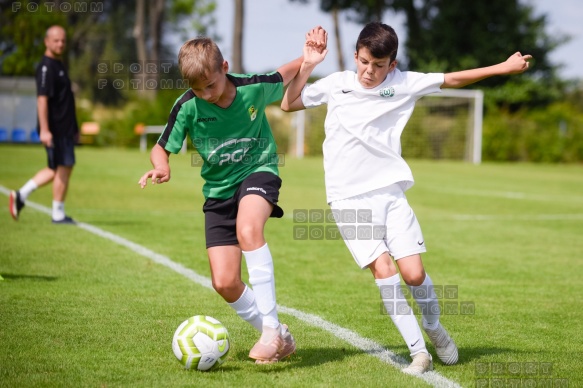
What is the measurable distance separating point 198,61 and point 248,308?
1.45 m

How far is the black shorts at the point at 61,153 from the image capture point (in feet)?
35.2

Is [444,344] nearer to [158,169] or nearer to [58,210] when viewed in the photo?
[158,169]

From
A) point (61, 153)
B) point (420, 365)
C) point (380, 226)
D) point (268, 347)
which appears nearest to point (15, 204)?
point (61, 153)

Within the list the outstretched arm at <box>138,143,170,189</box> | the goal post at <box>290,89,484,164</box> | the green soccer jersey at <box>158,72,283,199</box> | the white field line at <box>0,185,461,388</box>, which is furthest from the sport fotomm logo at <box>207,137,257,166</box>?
the goal post at <box>290,89,484,164</box>

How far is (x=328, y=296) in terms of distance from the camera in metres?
6.79

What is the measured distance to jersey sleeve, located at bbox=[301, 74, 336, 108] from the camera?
4973 millimetres

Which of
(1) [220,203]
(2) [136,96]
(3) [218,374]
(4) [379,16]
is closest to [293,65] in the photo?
(1) [220,203]

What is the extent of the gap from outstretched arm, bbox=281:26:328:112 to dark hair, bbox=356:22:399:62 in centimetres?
40

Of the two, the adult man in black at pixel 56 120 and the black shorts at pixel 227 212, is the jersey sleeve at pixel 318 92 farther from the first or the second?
the adult man in black at pixel 56 120

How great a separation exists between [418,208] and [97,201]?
215 inches

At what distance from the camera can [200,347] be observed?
176 inches

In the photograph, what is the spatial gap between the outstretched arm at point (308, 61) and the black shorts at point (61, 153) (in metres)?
6.27

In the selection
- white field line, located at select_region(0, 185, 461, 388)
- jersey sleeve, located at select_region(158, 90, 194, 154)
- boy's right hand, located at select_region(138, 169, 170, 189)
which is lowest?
white field line, located at select_region(0, 185, 461, 388)

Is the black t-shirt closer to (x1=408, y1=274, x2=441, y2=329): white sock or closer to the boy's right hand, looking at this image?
the boy's right hand
